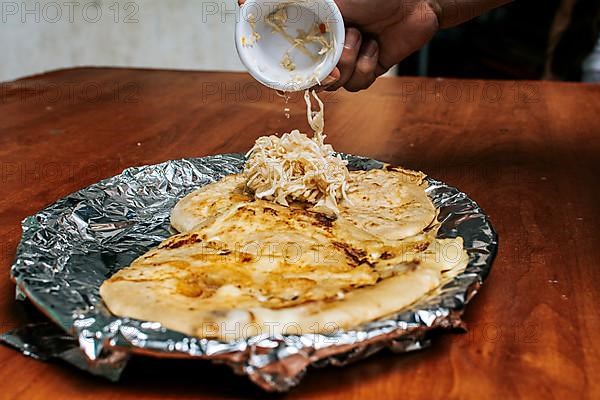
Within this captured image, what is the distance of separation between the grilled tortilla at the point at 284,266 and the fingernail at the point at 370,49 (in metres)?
0.70

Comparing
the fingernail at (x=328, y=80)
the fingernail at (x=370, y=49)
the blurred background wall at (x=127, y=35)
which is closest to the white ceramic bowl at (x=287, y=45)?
the fingernail at (x=328, y=80)

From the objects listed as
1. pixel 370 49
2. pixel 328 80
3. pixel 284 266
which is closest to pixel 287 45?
pixel 328 80

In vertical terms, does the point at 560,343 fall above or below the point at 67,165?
above

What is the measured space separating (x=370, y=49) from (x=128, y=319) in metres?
1.59

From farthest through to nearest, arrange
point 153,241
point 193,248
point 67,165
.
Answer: point 67,165 → point 153,241 → point 193,248

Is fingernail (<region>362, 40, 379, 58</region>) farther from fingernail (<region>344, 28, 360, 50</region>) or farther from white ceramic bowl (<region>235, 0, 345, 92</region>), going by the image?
white ceramic bowl (<region>235, 0, 345, 92</region>)

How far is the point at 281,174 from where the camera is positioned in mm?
2008

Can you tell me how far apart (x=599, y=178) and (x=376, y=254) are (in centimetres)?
107

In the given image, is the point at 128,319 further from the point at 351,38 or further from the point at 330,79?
the point at 351,38

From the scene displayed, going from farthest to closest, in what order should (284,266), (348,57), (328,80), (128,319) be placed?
(348,57), (328,80), (284,266), (128,319)

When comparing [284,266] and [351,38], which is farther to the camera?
[351,38]

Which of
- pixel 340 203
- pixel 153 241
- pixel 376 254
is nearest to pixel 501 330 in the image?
pixel 376 254

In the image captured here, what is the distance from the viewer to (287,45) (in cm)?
217

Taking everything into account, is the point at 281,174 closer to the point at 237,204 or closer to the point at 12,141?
the point at 237,204
